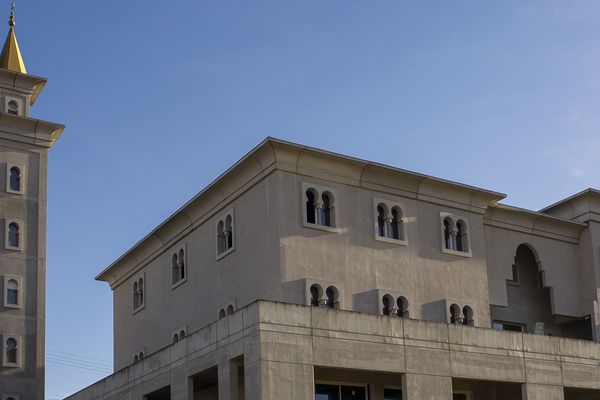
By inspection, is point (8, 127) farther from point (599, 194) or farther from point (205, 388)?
point (599, 194)

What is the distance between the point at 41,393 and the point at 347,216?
2199 centimetres

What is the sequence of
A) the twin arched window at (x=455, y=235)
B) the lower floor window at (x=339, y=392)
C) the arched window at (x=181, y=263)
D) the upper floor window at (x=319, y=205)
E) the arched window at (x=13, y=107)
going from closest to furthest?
1. the lower floor window at (x=339, y=392)
2. the upper floor window at (x=319, y=205)
3. the twin arched window at (x=455, y=235)
4. the arched window at (x=181, y=263)
5. the arched window at (x=13, y=107)

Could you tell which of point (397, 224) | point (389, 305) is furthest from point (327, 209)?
point (389, 305)

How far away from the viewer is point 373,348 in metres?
41.1

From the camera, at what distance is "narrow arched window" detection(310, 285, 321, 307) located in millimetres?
45619

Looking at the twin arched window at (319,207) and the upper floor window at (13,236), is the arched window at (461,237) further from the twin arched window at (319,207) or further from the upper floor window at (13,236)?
the upper floor window at (13,236)

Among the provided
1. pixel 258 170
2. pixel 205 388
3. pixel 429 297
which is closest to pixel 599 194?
pixel 429 297

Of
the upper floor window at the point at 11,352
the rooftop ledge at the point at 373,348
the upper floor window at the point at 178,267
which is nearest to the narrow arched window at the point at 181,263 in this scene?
the upper floor window at the point at 178,267

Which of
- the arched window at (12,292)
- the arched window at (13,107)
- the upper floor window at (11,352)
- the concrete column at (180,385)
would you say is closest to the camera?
the concrete column at (180,385)

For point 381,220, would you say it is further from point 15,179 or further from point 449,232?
A: point 15,179

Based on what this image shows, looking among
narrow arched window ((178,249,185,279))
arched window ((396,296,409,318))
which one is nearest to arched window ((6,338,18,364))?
narrow arched window ((178,249,185,279))

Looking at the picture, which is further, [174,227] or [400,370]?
[174,227]

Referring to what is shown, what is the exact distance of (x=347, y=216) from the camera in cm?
4756

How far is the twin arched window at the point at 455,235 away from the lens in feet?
166
